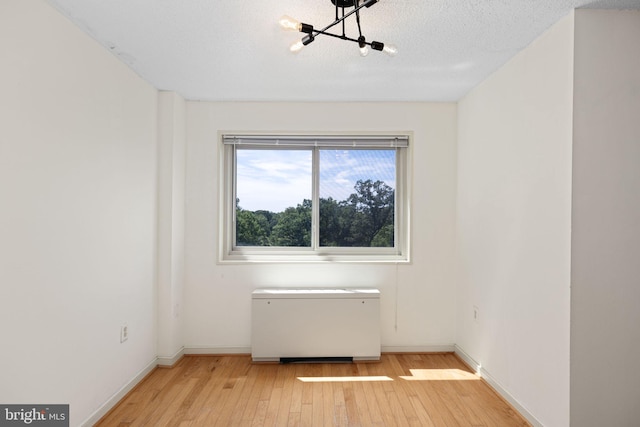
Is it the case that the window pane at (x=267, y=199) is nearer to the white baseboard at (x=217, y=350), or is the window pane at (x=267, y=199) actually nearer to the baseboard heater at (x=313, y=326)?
the baseboard heater at (x=313, y=326)

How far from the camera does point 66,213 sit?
2102mm

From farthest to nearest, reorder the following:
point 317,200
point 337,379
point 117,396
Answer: point 317,200 < point 337,379 < point 117,396

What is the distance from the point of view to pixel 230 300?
143 inches

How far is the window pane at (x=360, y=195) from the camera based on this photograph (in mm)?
3869

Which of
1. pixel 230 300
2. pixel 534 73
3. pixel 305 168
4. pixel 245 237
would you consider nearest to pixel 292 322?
pixel 230 300

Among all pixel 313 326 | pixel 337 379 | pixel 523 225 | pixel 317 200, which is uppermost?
pixel 317 200

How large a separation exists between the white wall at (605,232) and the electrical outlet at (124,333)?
288cm

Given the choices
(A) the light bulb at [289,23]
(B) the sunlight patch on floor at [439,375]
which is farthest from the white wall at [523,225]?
(A) the light bulb at [289,23]

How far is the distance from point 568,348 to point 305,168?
265 cm

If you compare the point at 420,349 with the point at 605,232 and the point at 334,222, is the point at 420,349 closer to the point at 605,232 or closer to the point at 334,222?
the point at 334,222

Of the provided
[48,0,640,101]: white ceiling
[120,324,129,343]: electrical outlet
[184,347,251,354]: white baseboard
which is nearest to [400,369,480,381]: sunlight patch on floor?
[184,347,251,354]: white baseboard

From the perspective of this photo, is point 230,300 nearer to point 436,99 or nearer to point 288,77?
point 288,77

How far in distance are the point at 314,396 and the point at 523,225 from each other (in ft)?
6.25

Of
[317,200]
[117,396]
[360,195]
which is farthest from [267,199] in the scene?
[117,396]
